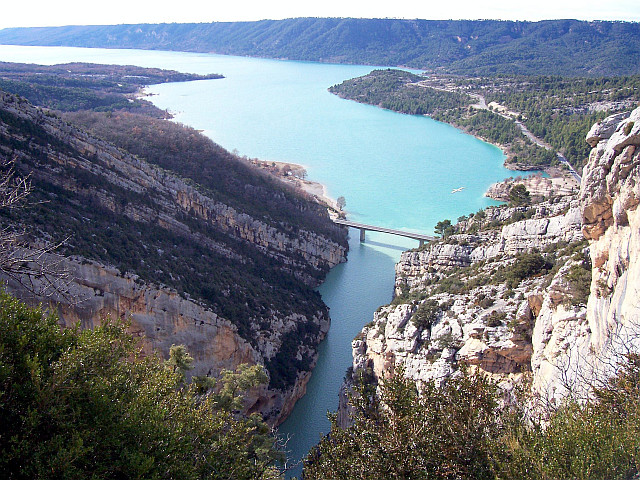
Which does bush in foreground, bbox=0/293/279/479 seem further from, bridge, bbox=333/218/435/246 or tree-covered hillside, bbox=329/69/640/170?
tree-covered hillside, bbox=329/69/640/170

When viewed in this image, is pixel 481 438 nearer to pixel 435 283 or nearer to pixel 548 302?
pixel 548 302

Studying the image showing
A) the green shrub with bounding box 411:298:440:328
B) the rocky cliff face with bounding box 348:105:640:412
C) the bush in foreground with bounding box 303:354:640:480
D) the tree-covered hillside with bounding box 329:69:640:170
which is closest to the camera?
the bush in foreground with bounding box 303:354:640:480

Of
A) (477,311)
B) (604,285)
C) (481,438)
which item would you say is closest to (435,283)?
(477,311)

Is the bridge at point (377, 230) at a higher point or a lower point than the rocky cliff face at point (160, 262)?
lower

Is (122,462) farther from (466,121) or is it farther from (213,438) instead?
(466,121)

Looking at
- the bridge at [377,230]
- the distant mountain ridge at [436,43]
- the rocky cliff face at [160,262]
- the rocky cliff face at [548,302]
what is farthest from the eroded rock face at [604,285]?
the distant mountain ridge at [436,43]

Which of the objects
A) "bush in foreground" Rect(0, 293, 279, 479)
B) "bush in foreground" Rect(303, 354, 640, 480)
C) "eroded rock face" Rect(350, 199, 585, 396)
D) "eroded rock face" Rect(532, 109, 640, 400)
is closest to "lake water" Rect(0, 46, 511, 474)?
"eroded rock face" Rect(350, 199, 585, 396)

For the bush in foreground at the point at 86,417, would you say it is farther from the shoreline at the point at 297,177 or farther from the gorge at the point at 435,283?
the shoreline at the point at 297,177
